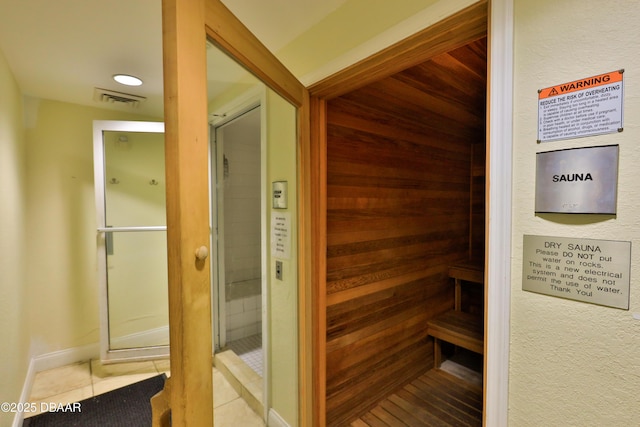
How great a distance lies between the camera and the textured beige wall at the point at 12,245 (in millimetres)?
1645

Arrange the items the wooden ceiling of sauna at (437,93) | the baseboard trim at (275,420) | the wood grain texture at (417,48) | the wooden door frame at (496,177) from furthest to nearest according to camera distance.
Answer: the wooden ceiling of sauna at (437,93) < the baseboard trim at (275,420) < the wood grain texture at (417,48) < the wooden door frame at (496,177)

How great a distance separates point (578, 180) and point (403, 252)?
1.52 meters

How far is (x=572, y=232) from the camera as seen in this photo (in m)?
0.70

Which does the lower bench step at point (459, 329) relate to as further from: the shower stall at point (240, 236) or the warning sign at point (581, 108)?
the warning sign at point (581, 108)

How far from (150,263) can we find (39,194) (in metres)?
1.04

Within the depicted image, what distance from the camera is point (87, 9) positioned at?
1.31 metres

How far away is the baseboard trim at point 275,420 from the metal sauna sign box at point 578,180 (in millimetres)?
1750

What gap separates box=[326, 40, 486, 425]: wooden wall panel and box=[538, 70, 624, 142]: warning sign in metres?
1.07

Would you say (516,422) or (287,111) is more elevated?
(287,111)

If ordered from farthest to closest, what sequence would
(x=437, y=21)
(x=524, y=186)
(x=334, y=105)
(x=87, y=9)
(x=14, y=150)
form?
(x=14, y=150) < (x=334, y=105) < (x=87, y=9) < (x=437, y=21) < (x=524, y=186)

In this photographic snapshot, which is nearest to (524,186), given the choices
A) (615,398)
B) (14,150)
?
(615,398)

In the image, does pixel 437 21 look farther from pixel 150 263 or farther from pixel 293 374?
pixel 150 263

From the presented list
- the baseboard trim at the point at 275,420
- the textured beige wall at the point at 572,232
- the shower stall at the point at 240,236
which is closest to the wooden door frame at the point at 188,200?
the shower stall at the point at 240,236

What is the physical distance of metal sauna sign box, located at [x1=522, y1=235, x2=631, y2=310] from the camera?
642 millimetres
